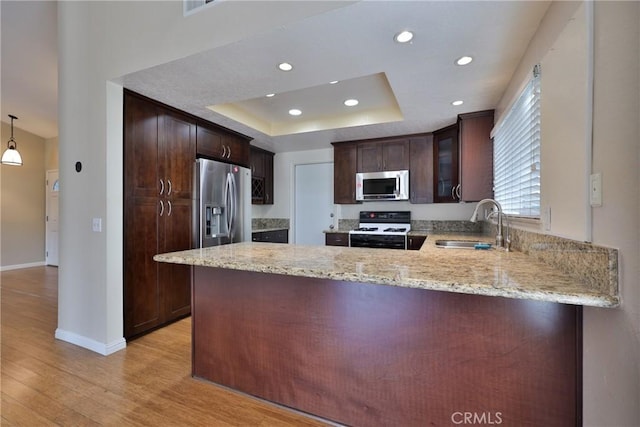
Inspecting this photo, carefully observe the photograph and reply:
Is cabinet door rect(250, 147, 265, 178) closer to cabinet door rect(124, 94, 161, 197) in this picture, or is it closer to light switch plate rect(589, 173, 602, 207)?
cabinet door rect(124, 94, 161, 197)

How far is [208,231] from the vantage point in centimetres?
341

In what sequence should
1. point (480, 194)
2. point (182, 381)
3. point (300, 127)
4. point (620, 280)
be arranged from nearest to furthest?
point (620, 280) → point (182, 381) → point (480, 194) → point (300, 127)

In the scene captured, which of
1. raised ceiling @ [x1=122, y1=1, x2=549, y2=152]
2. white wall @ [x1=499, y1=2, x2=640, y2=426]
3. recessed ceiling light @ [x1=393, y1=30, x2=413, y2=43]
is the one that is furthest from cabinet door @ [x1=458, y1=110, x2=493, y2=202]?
white wall @ [x1=499, y1=2, x2=640, y2=426]

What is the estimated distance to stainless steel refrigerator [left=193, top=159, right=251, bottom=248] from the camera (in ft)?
10.9

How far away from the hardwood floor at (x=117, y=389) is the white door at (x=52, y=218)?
157 inches

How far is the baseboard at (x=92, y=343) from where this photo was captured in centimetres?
240

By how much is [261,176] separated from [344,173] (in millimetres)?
1458

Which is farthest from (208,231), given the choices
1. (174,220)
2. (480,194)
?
(480,194)

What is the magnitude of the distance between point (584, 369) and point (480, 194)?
2.10 metres

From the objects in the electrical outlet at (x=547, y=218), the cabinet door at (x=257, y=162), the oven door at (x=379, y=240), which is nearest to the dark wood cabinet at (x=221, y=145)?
the cabinet door at (x=257, y=162)

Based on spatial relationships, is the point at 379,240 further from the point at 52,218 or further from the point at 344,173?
the point at 52,218

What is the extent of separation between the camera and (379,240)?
3.81 meters

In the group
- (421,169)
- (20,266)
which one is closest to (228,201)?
(421,169)

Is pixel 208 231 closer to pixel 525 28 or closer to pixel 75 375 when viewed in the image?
pixel 75 375
